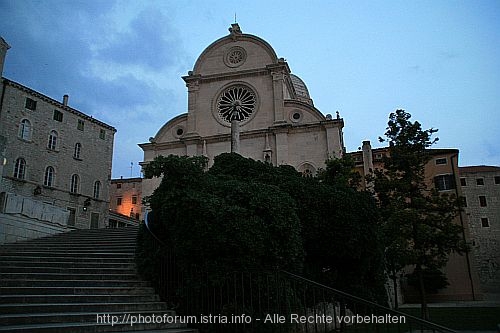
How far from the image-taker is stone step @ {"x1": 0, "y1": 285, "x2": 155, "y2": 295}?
23.2 ft

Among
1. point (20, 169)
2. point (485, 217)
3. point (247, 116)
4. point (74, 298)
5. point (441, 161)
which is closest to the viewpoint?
point (74, 298)

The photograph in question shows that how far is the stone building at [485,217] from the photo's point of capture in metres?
36.3

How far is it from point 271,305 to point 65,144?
24.0 metres

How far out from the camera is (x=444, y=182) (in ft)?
102

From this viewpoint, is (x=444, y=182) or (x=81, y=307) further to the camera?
(x=444, y=182)

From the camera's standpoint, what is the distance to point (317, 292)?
9352 millimetres

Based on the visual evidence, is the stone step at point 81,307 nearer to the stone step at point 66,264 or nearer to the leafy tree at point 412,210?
the stone step at point 66,264

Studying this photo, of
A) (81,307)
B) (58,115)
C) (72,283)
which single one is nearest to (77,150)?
(58,115)

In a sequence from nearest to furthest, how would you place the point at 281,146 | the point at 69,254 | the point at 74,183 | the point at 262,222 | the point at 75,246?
the point at 262,222, the point at 69,254, the point at 75,246, the point at 74,183, the point at 281,146

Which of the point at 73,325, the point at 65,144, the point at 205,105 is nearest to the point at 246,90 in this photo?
the point at 205,105

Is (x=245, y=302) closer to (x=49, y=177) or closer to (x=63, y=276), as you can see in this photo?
(x=63, y=276)

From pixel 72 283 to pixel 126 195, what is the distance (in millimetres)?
45556

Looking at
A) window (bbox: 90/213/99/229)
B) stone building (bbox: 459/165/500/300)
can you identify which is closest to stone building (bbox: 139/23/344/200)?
window (bbox: 90/213/99/229)

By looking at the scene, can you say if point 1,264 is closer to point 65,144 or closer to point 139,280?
point 139,280
